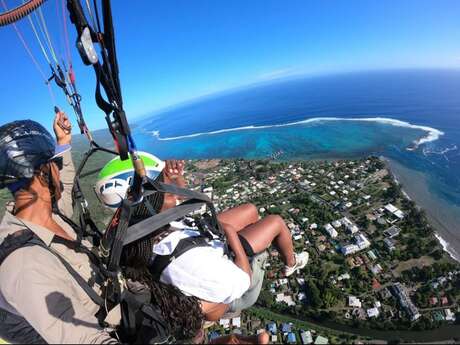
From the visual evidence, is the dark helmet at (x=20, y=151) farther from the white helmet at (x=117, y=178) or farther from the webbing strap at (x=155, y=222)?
the webbing strap at (x=155, y=222)

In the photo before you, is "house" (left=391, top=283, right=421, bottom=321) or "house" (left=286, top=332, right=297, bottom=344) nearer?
"house" (left=286, top=332, right=297, bottom=344)

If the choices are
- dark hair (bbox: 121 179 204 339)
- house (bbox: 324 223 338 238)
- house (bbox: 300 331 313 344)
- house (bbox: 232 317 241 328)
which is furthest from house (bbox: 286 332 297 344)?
dark hair (bbox: 121 179 204 339)

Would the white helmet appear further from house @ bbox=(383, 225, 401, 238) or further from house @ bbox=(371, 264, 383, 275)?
house @ bbox=(383, 225, 401, 238)

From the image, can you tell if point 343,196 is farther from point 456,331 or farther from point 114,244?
point 114,244

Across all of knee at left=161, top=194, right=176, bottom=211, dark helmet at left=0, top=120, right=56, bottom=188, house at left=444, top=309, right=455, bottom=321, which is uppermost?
dark helmet at left=0, top=120, right=56, bottom=188

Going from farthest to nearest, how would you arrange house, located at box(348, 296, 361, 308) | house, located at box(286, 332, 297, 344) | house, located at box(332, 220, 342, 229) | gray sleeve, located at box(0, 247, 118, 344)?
house, located at box(332, 220, 342, 229) → house, located at box(348, 296, 361, 308) → house, located at box(286, 332, 297, 344) → gray sleeve, located at box(0, 247, 118, 344)

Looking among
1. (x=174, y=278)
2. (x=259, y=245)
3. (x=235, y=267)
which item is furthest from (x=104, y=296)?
(x=259, y=245)

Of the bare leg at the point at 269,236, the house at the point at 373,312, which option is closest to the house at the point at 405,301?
the house at the point at 373,312

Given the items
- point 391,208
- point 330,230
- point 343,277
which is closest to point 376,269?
point 343,277
